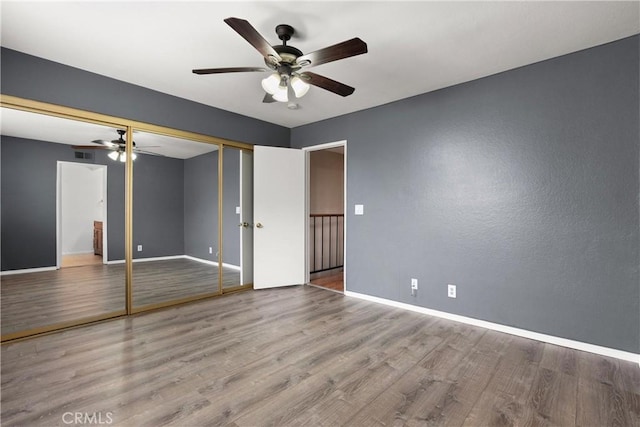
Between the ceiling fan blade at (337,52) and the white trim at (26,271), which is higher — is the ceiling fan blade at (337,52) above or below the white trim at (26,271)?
above

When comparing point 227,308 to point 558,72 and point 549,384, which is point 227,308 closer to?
point 549,384

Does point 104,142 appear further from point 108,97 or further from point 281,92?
point 281,92

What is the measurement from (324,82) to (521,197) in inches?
82.6

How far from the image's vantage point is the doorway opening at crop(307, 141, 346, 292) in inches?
205

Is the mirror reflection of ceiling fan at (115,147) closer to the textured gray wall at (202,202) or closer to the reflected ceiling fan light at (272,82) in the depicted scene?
the textured gray wall at (202,202)

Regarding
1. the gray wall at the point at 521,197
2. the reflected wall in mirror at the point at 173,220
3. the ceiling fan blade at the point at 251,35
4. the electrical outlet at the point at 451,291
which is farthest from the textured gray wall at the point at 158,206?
the electrical outlet at the point at 451,291

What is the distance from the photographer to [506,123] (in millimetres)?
2770

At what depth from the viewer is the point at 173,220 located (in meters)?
3.95

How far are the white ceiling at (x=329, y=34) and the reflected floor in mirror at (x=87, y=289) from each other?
7.31ft

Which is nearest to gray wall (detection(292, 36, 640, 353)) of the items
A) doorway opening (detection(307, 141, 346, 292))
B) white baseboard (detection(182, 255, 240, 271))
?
doorway opening (detection(307, 141, 346, 292))

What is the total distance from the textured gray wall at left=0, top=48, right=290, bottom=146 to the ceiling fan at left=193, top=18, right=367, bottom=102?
5.03ft

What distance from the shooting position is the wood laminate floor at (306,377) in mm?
1615

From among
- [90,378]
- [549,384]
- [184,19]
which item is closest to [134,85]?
[184,19]

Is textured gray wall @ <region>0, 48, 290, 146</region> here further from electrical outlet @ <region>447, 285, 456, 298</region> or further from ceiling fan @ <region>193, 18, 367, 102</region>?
electrical outlet @ <region>447, 285, 456, 298</region>
